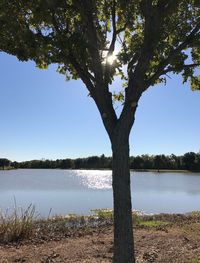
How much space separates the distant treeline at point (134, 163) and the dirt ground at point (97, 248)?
9986cm

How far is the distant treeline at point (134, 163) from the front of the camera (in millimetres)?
111113

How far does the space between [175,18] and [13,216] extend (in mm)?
6719

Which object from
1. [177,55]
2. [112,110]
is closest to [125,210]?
[112,110]

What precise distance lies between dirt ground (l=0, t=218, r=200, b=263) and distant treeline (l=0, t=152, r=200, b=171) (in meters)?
99.9

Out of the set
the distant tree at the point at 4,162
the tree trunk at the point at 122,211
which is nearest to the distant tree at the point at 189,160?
the distant tree at the point at 4,162

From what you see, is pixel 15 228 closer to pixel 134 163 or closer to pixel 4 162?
pixel 134 163

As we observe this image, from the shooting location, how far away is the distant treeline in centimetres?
11111

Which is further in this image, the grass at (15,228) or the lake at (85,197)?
the lake at (85,197)

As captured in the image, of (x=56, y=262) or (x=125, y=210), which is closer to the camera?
(x=125, y=210)

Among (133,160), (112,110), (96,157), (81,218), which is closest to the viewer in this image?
(112,110)

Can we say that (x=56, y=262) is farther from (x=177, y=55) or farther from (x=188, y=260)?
(x=177, y=55)

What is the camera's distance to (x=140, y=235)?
11000 millimetres

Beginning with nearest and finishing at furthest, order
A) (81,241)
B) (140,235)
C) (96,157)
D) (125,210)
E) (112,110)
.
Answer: (125,210)
(112,110)
(81,241)
(140,235)
(96,157)

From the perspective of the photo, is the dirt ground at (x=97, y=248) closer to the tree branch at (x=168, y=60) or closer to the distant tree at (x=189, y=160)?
the tree branch at (x=168, y=60)
